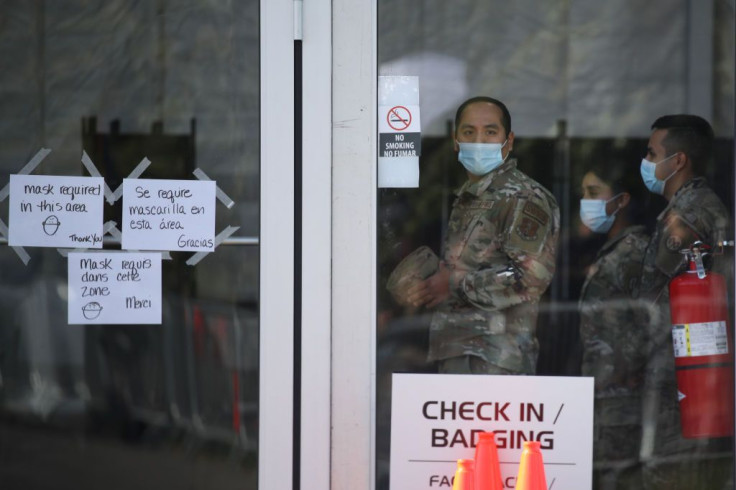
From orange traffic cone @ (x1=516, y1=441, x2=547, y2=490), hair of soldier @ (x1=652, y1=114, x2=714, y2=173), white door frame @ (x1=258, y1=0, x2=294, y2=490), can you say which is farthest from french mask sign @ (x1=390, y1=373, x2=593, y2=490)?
hair of soldier @ (x1=652, y1=114, x2=714, y2=173)

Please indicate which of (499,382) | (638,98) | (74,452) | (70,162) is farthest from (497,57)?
(74,452)

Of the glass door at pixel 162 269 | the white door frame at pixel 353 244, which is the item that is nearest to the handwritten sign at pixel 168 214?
the glass door at pixel 162 269

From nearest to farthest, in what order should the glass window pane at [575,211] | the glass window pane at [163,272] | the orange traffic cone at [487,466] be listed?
the orange traffic cone at [487,466], the glass window pane at [575,211], the glass window pane at [163,272]

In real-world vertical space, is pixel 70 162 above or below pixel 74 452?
above

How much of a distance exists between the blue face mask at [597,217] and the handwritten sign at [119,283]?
5.36 feet

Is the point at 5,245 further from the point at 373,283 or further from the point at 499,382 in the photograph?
the point at 499,382

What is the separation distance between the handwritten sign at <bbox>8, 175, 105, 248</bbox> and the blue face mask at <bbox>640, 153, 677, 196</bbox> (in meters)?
2.05

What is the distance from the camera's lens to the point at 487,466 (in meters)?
3.26

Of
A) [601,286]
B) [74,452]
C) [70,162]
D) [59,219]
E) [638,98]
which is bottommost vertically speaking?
[74,452]

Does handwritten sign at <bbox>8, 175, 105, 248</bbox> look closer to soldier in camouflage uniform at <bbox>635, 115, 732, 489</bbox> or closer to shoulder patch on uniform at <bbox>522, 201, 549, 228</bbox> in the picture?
shoulder patch on uniform at <bbox>522, 201, 549, 228</bbox>

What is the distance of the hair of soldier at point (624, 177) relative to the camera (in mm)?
3369

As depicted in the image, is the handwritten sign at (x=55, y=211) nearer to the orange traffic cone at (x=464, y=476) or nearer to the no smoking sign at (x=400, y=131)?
the no smoking sign at (x=400, y=131)

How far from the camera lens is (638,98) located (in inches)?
132

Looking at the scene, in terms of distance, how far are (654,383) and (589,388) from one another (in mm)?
245
